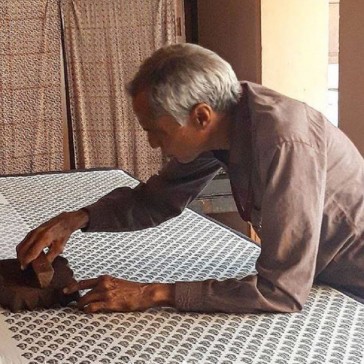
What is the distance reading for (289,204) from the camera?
1378 mm

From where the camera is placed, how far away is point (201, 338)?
1362 mm

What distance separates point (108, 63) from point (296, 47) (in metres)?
1.02

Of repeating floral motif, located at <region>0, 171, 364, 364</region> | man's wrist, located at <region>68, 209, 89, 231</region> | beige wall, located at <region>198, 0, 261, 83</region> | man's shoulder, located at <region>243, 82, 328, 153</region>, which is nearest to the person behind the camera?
repeating floral motif, located at <region>0, 171, 364, 364</region>

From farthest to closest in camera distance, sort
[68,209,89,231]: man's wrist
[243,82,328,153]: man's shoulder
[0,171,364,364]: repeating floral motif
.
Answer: [68,209,89,231]: man's wrist → [243,82,328,153]: man's shoulder → [0,171,364,364]: repeating floral motif

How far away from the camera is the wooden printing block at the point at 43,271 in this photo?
1.50 meters

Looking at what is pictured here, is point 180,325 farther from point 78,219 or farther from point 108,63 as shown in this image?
point 108,63

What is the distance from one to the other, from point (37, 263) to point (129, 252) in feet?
1.18

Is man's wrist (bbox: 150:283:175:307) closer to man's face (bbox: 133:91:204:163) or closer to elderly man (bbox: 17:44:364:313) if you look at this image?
elderly man (bbox: 17:44:364:313)

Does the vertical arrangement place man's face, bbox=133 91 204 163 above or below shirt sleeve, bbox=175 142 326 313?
above

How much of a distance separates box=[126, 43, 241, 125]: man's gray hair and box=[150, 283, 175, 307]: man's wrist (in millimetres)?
326

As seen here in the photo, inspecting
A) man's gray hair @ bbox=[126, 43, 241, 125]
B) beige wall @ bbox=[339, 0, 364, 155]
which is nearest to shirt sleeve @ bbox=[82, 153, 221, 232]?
man's gray hair @ bbox=[126, 43, 241, 125]

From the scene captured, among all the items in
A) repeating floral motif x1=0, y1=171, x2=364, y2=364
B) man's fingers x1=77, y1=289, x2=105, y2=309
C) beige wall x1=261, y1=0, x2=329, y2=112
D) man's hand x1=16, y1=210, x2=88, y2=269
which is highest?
beige wall x1=261, y1=0, x2=329, y2=112

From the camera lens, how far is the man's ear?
1.45 metres

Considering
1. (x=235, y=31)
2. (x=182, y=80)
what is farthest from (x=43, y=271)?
(x=235, y=31)
